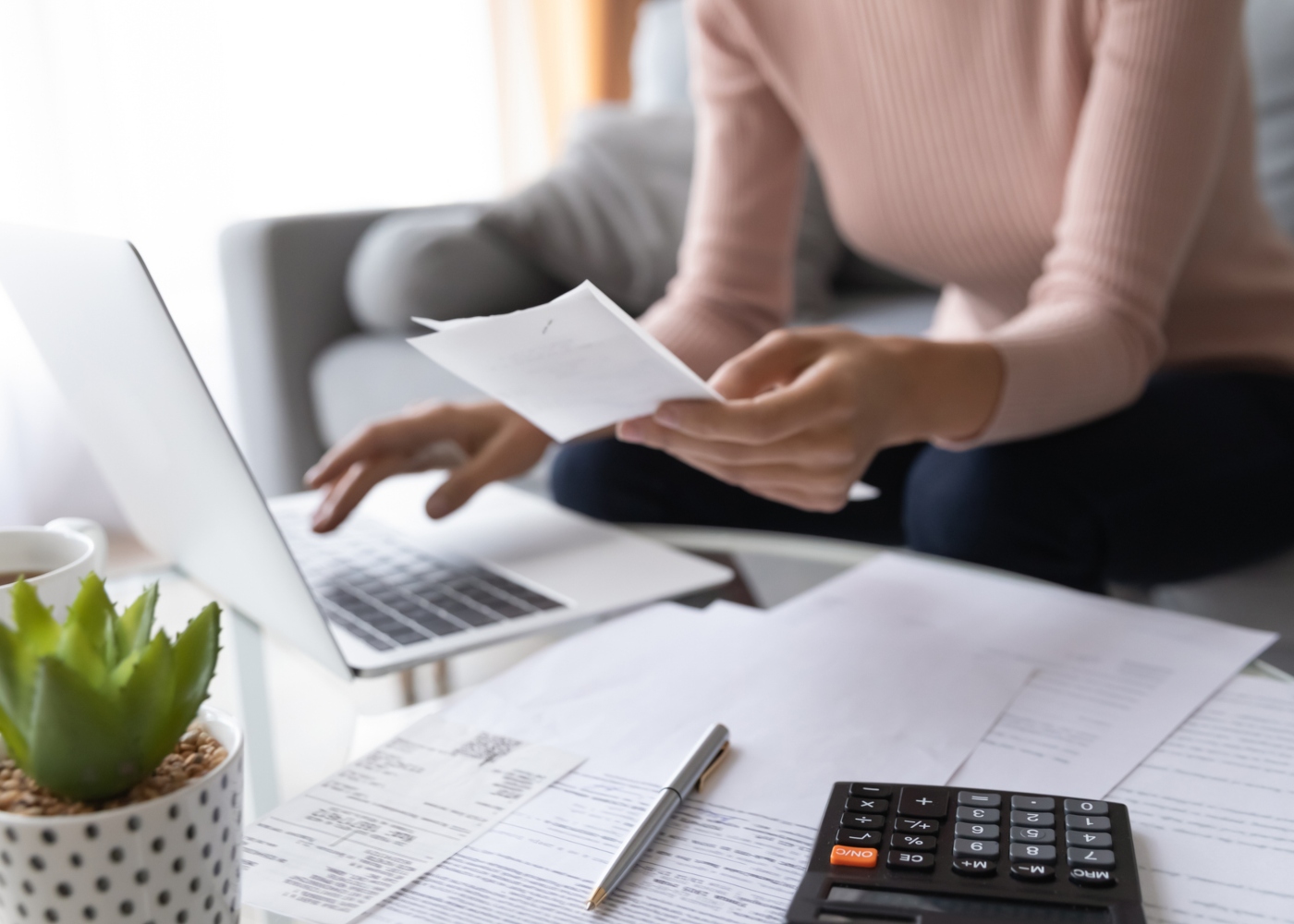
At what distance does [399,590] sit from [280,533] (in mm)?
169

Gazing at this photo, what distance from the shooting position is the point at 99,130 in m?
2.02

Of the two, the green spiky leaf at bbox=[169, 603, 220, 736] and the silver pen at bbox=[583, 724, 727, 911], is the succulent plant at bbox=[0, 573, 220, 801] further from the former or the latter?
the silver pen at bbox=[583, 724, 727, 911]

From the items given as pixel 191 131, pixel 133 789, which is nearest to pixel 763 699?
pixel 133 789

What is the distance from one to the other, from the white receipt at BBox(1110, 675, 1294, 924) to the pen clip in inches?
6.0

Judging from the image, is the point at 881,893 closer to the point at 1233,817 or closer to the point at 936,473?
the point at 1233,817

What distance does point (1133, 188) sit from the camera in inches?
31.4

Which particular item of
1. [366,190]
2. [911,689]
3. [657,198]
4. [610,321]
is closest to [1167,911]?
[911,689]

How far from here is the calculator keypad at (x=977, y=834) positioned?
0.37m

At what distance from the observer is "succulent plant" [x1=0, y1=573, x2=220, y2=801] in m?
0.31

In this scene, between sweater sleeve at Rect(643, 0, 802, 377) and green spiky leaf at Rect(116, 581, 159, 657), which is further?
sweater sleeve at Rect(643, 0, 802, 377)

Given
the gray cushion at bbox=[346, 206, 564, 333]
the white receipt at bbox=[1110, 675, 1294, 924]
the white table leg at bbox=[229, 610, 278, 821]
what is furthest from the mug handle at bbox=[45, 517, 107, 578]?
the gray cushion at bbox=[346, 206, 564, 333]

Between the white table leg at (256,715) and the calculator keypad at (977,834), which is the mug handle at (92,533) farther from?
the calculator keypad at (977,834)

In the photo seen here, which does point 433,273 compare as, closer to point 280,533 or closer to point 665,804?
point 280,533

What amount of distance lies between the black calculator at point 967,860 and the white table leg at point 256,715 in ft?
0.75
